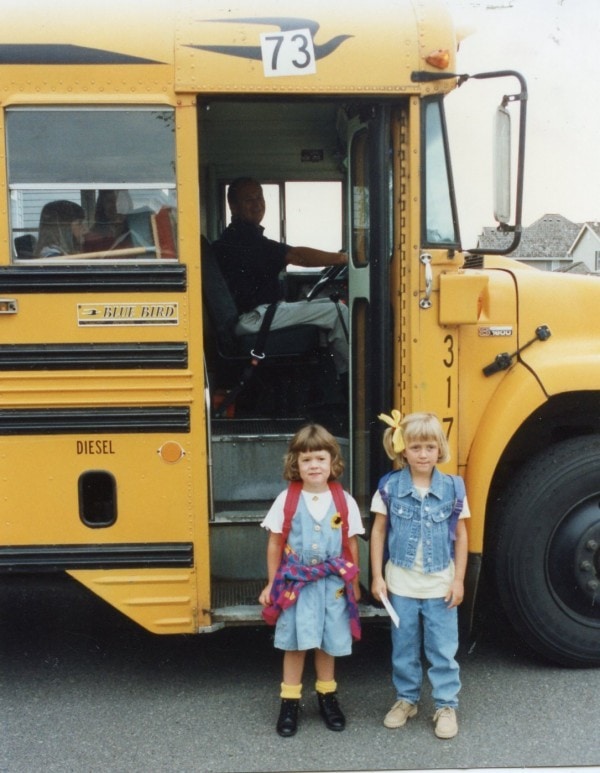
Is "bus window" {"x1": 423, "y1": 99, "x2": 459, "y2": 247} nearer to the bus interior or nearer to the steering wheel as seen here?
the bus interior

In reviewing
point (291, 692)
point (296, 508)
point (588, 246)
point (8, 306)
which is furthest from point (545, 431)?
point (588, 246)

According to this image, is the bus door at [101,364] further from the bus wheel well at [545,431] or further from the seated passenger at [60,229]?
the bus wheel well at [545,431]

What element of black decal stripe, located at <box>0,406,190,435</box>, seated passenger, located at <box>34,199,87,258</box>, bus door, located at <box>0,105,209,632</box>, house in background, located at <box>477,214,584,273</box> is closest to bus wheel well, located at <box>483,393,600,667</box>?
bus door, located at <box>0,105,209,632</box>

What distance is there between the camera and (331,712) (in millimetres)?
3422

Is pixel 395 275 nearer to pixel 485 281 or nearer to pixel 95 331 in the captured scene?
pixel 485 281

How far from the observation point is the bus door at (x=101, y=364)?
11.3 ft

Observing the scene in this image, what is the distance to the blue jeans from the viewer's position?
3.40m

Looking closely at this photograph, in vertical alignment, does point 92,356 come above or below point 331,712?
above

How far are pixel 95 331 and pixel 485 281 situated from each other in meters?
1.56

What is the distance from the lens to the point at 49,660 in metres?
4.11

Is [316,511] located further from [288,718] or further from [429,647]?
[288,718]

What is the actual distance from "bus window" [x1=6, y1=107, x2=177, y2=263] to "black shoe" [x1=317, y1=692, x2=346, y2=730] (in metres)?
1.82

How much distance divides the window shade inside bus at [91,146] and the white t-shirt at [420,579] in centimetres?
159

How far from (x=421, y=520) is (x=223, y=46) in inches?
77.1
